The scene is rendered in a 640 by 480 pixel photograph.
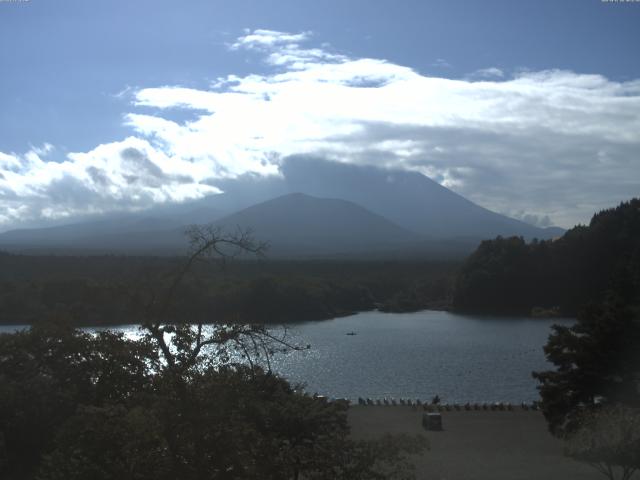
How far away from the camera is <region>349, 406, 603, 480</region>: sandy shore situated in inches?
464

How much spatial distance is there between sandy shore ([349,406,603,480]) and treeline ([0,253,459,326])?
433 centimetres

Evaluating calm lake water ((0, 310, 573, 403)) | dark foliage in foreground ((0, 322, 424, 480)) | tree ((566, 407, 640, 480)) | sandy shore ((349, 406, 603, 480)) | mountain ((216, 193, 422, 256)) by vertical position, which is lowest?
calm lake water ((0, 310, 573, 403))

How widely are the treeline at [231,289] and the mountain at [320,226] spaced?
178ft

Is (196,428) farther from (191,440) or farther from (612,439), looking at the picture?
(612,439)

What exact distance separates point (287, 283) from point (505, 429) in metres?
30.1

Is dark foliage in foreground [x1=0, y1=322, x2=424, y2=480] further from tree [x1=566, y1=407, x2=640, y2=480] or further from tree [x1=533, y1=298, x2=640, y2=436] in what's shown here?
tree [x1=533, y1=298, x2=640, y2=436]

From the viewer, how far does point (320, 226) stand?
156 meters

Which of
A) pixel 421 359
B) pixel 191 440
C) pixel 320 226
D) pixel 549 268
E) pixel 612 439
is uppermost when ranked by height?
pixel 320 226

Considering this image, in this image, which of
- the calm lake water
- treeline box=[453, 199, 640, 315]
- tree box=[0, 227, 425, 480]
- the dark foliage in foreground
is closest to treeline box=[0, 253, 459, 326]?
tree box=[0, 227, 425, 480]

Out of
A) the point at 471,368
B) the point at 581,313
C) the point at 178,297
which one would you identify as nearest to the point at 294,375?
the point at 471,368

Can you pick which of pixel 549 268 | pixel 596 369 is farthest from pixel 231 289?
pixel 549 268

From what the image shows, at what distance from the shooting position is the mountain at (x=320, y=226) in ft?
440

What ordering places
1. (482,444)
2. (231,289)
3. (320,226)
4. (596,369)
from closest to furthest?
(596,369) < (482,444) < (231,289) < (320,226)

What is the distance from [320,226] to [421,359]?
12642cm
